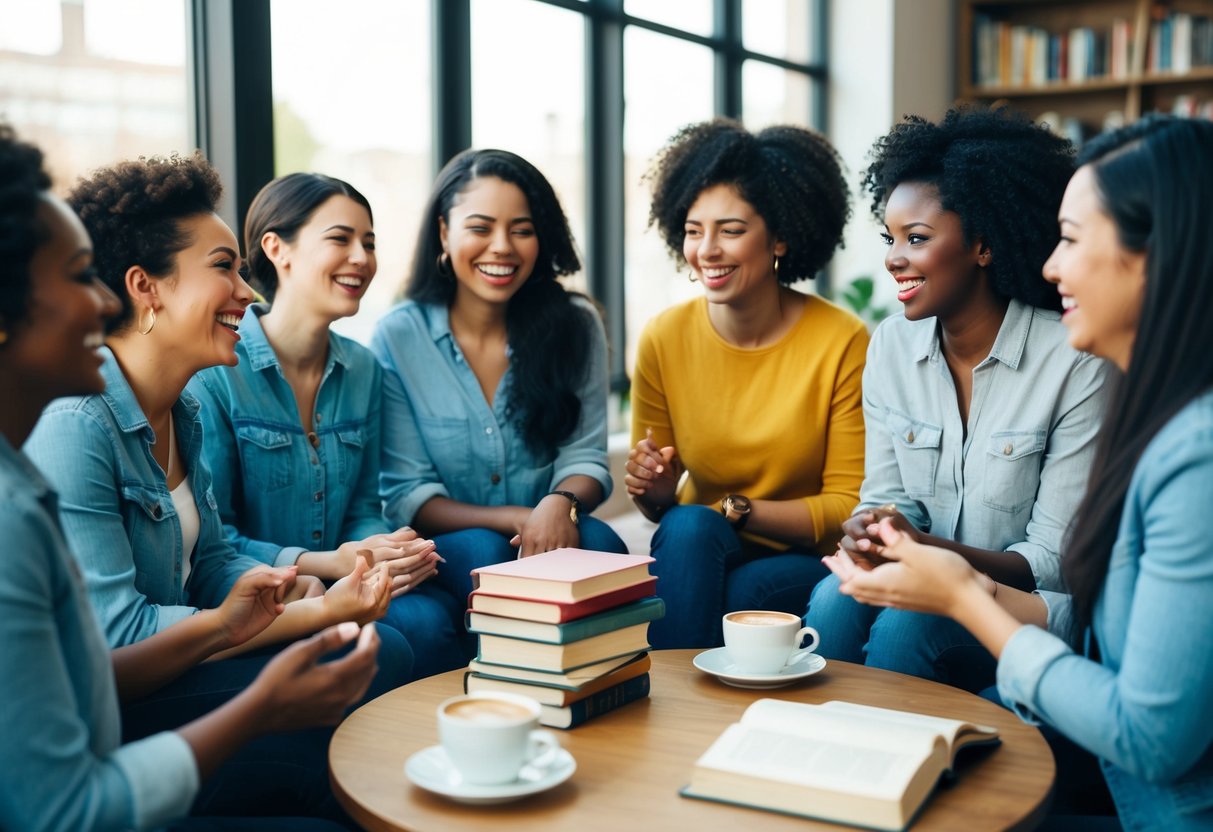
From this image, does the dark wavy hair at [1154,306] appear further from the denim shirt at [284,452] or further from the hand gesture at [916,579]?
the denim shirt at [284,452]

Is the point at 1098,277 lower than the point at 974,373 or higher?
higher

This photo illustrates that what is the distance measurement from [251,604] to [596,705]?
471 mm

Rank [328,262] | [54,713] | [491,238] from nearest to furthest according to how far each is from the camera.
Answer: [54,713], [328,262], [491,238]

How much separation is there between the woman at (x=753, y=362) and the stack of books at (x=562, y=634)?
862mm

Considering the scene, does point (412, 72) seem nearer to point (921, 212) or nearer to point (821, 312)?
point (821, 312)

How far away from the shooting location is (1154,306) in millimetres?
1220

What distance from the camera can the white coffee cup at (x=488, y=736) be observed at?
116 cm

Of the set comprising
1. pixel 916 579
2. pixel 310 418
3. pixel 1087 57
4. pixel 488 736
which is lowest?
pixel 488 736

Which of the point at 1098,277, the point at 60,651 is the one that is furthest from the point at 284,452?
the point at 1098,277

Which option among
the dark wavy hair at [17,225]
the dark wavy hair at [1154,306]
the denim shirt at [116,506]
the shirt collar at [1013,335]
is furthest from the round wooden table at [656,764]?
the shirt collar at [1013,335]

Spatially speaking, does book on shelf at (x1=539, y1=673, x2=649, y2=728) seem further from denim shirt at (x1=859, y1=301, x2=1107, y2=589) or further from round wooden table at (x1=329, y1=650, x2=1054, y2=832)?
denim shirt at (x1=859, y1=301, x2=1107, y2=589)

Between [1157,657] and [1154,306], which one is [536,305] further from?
[1157,657]

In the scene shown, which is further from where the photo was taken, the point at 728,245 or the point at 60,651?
the point at 728,245

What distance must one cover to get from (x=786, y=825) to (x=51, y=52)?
91.9 inches
